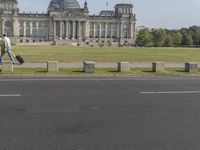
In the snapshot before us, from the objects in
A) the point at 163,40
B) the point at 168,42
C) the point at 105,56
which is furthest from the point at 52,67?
the point at 163,40

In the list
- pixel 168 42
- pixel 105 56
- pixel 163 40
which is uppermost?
pixel 163 40

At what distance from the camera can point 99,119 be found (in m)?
9.84

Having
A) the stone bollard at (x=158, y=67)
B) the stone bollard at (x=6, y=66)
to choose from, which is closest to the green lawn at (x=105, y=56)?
the stone bollard at (x=6, y=66)

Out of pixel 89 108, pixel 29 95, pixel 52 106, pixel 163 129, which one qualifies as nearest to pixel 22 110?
pixel 52 106

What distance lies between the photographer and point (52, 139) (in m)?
7.86

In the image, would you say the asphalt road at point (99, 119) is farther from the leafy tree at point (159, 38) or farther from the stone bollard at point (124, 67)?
the leafy tree at point (159, 38)

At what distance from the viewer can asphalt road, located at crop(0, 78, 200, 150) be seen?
7.67 m

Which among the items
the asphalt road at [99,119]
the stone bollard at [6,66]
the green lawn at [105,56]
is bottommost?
the asphalt road at [99,119]

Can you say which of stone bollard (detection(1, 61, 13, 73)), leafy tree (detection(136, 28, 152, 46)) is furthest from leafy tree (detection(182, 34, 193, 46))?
stone bollard (detection(1, 61, 13, 73))

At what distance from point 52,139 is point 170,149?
2.19m

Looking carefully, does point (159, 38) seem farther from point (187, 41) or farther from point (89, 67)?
point (89, 67)

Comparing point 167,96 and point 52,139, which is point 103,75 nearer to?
point 167,96

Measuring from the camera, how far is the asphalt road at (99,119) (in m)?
7.67

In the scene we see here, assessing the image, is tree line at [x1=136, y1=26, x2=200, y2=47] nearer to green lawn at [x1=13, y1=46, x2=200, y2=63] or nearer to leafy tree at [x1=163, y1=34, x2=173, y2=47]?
leafy tree at [x1=163, y1=34, x2=173, y2=47]
